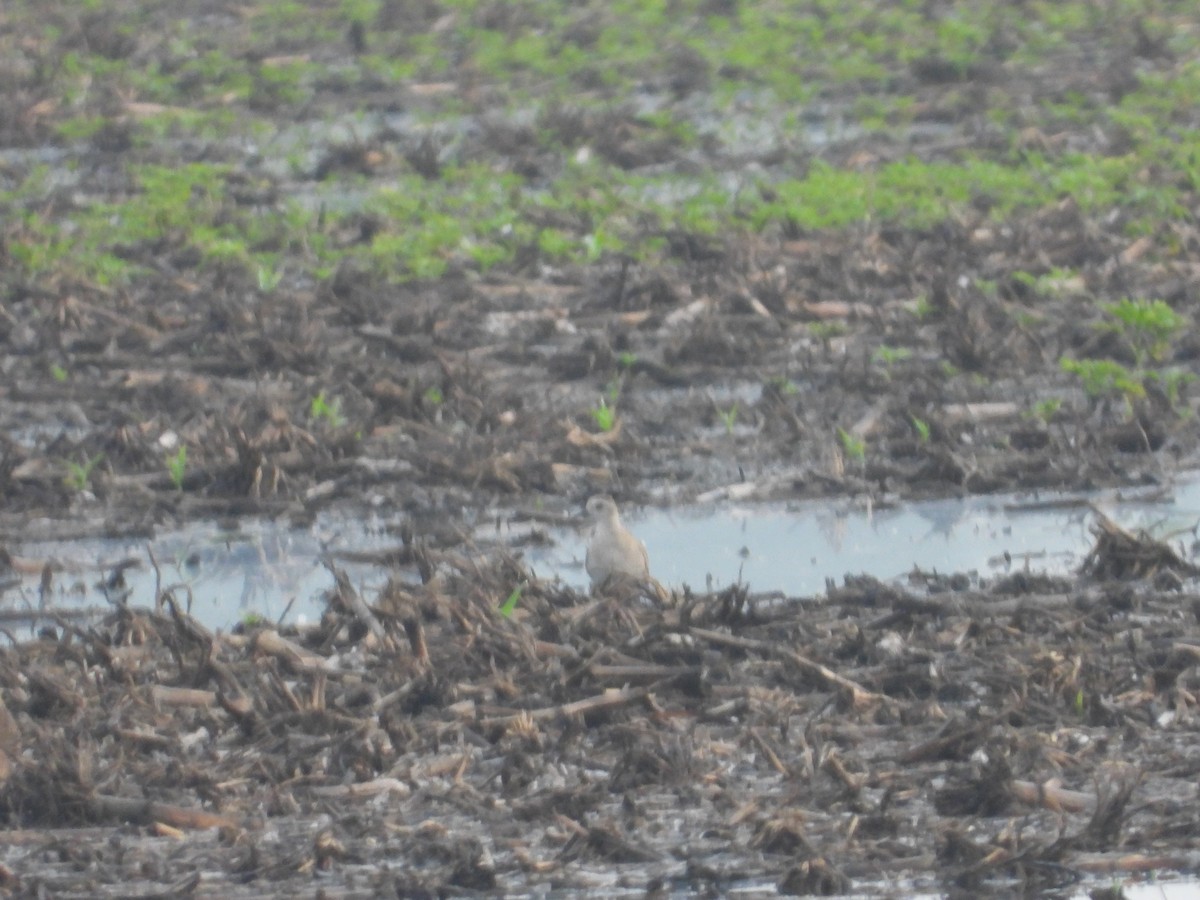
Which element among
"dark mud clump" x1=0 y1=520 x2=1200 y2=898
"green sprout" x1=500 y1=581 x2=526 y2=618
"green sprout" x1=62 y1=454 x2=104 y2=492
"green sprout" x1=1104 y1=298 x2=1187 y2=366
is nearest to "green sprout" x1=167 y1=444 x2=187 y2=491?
"green sprout" x1=62 y1=454 x2=104 y2=492

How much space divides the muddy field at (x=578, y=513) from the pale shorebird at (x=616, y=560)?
138 mm

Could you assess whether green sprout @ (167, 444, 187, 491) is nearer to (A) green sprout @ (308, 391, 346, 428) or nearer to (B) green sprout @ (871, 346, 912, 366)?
(A) green sprout @ (308, 391, 346, 428)

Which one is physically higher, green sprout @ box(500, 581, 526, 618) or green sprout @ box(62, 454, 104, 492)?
green sprout @ box(62, 454, 104, 492)

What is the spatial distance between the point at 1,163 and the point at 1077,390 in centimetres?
755

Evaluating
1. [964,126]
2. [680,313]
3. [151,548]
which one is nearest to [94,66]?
[964,126]

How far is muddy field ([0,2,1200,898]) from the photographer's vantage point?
6.27 meters

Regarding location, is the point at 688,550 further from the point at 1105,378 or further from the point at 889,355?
the point at 1105,378

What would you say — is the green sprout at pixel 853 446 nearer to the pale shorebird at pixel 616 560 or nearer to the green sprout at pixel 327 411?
the pale shorebird at pixel 616 560

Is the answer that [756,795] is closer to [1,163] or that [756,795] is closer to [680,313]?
[680,313]

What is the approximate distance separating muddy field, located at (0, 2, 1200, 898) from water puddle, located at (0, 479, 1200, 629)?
14 cm

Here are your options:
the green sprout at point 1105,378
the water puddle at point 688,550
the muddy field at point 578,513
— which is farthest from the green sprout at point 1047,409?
the water puddle at point 688,550

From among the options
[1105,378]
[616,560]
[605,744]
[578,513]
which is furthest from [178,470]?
[1105,378]

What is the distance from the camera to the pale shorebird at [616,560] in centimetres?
795

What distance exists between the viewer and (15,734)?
6.83 m
